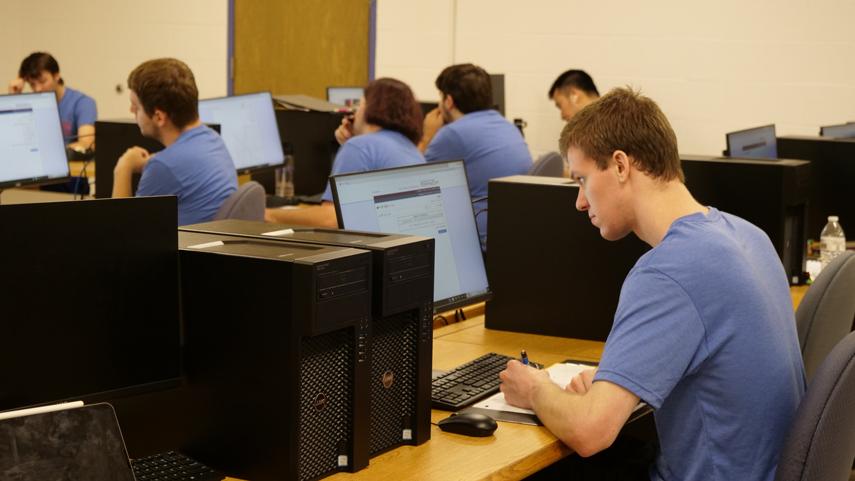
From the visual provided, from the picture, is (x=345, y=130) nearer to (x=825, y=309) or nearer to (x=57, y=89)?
(x=57, y=89)

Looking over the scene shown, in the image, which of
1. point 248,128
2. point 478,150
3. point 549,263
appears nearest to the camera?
point 549,263

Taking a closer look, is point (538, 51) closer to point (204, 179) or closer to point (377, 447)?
point (204, 179)

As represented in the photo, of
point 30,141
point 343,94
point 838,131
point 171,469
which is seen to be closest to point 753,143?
point 838,131

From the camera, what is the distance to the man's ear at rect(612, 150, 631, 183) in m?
1.84

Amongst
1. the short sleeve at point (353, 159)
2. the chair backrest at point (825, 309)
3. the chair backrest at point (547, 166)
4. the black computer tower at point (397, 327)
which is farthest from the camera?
the chair backrest at point (547, 166)

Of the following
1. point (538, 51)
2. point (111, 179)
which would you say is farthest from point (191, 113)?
point (538, 51)

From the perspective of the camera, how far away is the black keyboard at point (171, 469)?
163cm

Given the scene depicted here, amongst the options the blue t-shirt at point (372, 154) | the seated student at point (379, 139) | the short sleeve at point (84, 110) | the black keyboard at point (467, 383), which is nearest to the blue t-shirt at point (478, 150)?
the seated student at point (379, 139)

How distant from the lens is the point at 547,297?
269cm

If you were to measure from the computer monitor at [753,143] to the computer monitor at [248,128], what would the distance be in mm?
2037

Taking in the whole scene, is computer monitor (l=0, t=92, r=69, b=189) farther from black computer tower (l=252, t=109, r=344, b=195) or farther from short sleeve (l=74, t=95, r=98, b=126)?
short sleeve (l=74, t=95, r=98, b=126)

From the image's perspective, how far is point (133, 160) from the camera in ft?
13.0

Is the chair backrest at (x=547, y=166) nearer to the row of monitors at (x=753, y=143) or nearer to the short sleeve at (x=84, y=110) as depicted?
the row of monitors at (x=753, y=143)

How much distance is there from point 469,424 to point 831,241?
90.8 inches
